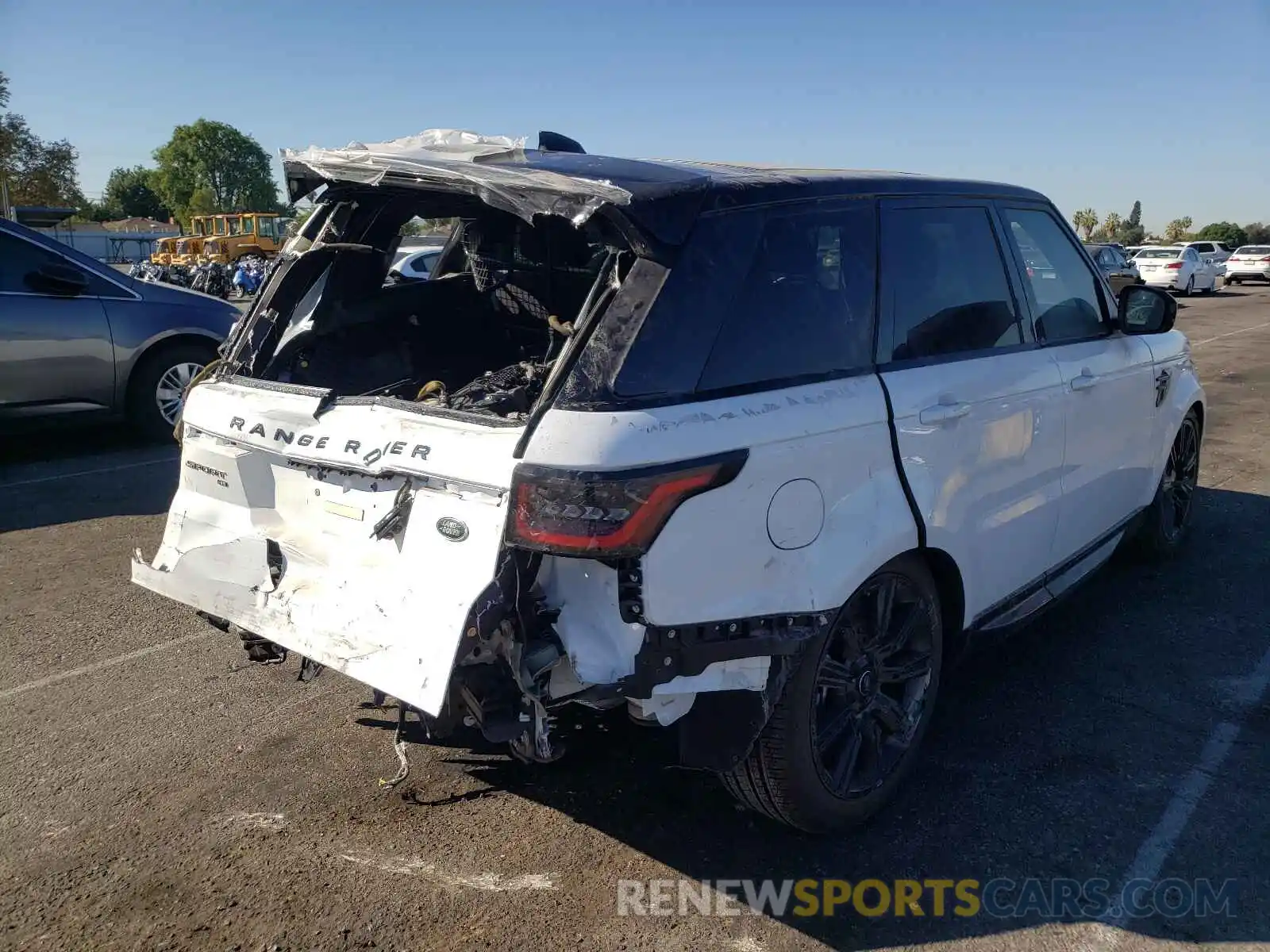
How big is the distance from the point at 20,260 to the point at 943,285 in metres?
7.23

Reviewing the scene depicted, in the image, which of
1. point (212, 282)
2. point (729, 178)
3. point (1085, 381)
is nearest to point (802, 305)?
point (729, 178)

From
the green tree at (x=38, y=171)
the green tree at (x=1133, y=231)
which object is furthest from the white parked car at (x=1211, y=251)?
the green tree at (x=38, y=171)

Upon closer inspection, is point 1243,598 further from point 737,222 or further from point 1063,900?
point 737,222

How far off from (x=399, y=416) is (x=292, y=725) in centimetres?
151

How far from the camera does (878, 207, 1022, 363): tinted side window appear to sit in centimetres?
324

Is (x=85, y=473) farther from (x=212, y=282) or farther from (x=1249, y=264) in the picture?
(x=1249, y=264)

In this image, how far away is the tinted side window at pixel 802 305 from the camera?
2732mm

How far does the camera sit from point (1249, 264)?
37062 millimetres

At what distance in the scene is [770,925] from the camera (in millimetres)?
2723

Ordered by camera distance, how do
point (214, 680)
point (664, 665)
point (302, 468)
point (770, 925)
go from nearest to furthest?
point (664, 665) < point (770, 925) < point (302, 468) < point (214, 680)

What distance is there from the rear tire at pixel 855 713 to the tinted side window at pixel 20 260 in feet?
23.8

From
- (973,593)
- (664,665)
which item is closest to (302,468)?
(664,665)

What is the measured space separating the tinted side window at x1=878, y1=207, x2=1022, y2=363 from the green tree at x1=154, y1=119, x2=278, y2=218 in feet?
410

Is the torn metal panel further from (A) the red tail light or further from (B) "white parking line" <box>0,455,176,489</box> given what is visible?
(B) "white parking line" <box>0,455,176,489</box>
